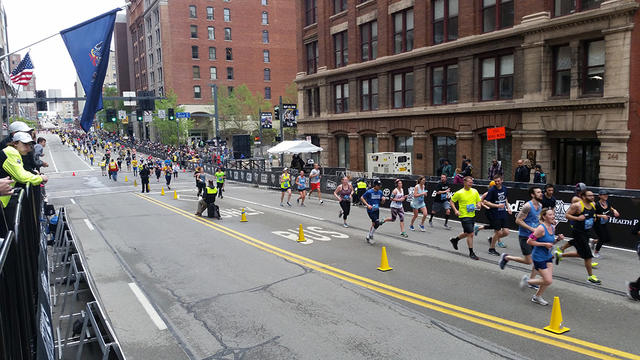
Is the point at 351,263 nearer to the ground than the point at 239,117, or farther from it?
nearer to the ground

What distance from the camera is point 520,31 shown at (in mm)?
23031

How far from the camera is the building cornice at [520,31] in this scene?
19.3m

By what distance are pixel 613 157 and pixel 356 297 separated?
16.0 meters

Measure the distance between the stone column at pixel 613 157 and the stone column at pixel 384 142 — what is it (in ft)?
45.5

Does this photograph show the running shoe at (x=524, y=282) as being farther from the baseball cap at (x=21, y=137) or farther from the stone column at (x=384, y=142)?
the stone column at (x=384, y=142)

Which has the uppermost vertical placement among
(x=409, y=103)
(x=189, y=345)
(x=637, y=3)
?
(x=637, y=3)

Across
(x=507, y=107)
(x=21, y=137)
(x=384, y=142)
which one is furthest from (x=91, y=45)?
(x=384, y=142)

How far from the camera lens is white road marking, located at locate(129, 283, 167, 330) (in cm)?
838

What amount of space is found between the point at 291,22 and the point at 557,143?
7471 centimetres

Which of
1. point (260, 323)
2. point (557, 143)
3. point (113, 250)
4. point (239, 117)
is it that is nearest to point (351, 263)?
point (260, 323)

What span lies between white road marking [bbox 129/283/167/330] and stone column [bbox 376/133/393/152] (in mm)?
23596

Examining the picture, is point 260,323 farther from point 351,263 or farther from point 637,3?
point 637,3

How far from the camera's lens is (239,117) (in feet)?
247

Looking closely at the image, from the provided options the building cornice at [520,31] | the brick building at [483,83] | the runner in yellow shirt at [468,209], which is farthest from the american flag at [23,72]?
the runner in yellow shirt at [468,209]
